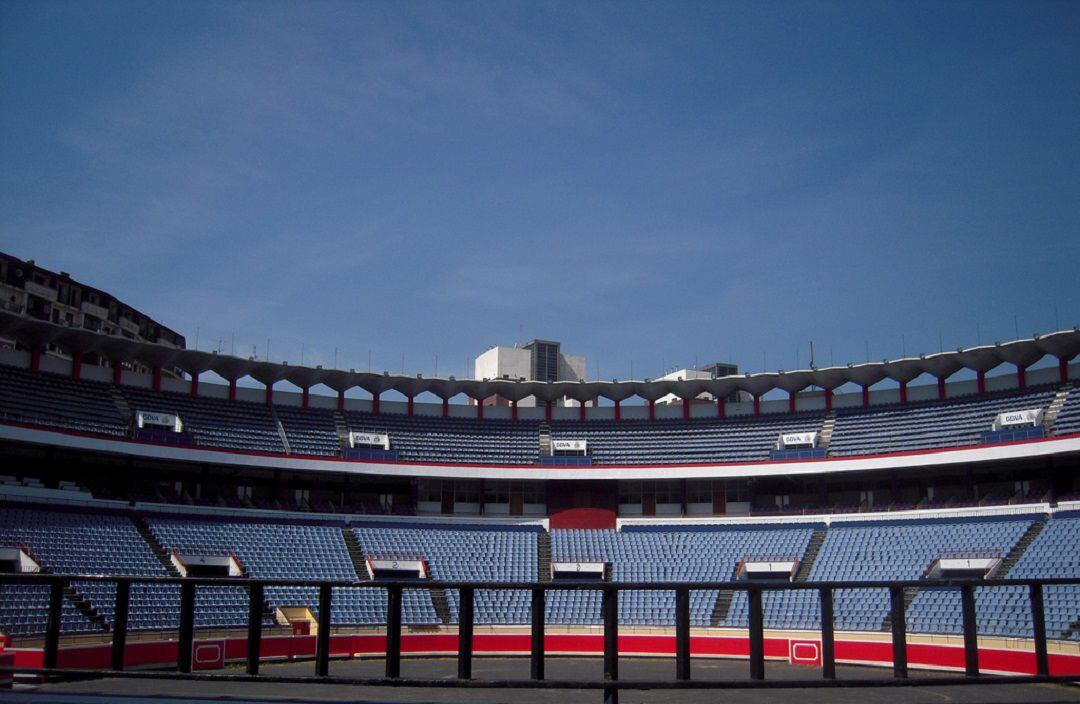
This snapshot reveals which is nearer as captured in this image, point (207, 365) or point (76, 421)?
→ point (76, 421)

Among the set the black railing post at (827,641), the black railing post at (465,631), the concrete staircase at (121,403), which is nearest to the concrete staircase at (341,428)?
the concrete staircase at (121,403)

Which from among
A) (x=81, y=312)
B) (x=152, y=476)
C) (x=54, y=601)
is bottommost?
(x=54, y=601)

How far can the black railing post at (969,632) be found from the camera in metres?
9.12

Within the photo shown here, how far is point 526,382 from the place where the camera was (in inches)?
2650

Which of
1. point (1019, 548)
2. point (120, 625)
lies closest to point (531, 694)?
point (120, 625)

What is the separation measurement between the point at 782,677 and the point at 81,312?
99.2 m

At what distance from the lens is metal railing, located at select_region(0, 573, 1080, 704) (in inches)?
343

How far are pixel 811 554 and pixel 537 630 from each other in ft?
158

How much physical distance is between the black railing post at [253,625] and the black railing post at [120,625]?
1350 millimetres

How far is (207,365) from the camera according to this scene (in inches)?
2424

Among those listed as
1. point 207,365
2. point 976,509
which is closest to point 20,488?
point 207,365

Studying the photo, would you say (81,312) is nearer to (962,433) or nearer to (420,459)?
(420,459)

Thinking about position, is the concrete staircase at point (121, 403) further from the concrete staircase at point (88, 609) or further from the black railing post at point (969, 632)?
the black railing post at point (969, 632)

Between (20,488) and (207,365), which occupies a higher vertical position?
(207,365)
